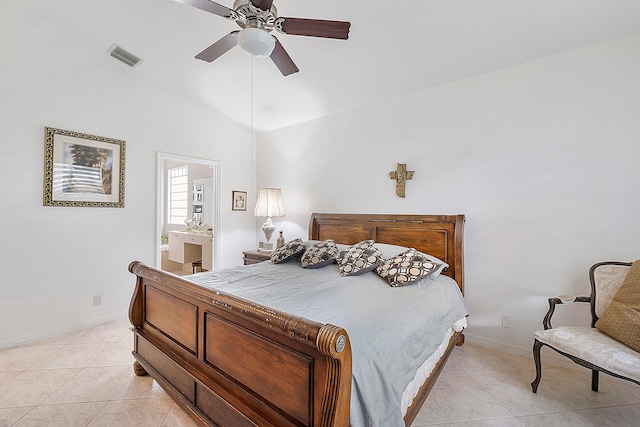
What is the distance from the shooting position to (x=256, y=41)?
5.70 ft

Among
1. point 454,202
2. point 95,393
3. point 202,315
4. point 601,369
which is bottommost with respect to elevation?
point 95,393

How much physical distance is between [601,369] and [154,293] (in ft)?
9.60

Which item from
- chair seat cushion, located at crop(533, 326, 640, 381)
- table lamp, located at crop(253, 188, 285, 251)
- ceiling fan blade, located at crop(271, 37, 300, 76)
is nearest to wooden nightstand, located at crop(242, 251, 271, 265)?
table lamp, located at crop(253, 188, 285, 251)

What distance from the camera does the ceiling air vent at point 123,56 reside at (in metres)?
3.15

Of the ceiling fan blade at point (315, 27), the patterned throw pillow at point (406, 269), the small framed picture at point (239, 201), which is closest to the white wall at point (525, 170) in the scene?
the patterned throw pillow at point (406, 269)

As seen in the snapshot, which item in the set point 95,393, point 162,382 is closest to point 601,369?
point 162,382

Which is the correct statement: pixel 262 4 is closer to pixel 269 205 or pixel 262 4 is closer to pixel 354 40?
pixel 354 40

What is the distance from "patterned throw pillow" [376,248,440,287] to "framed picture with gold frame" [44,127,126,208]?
10.6 feet

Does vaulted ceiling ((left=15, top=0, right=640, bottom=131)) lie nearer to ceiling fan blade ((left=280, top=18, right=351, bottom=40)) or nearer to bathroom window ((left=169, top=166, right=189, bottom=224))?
ceiling fan blade ((left=280, top=18, right=351, bottom=40))

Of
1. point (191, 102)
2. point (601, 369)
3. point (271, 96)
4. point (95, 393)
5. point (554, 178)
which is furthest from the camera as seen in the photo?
point (191, 102)

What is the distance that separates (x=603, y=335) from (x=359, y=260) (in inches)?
67.5

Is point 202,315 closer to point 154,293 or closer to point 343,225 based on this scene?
point 154,293

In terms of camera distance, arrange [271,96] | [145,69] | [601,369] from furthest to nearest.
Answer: [271,96], [145,69], [601,369]

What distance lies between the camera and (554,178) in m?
2.48
